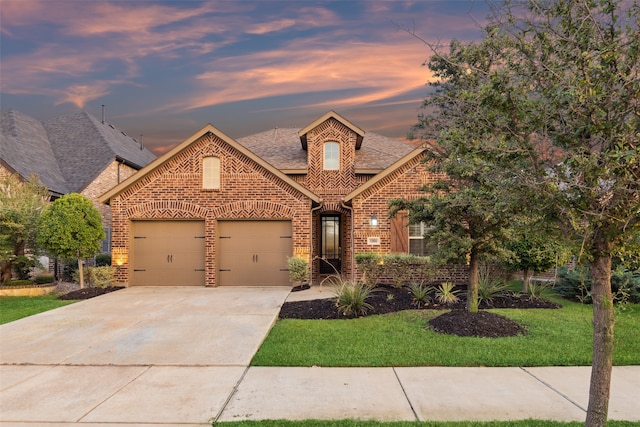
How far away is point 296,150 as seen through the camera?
1775 centimetres

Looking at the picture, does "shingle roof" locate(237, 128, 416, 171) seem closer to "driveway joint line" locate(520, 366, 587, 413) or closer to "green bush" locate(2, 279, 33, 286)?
"green bush" locate(2, 279, 33, 286)

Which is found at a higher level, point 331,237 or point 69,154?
point 69,154

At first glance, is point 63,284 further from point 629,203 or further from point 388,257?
point 629,203

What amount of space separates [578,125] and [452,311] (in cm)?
625

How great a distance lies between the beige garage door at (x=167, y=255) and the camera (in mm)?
13781

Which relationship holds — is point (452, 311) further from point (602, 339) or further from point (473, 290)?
point (602, 339)

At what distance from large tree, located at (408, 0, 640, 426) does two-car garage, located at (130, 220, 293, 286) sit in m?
11.2

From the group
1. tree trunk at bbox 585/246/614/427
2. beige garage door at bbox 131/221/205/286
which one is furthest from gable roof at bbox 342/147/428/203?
tree trunk at bbox 585/246/614/427

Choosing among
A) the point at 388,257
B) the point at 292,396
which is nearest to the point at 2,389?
the point at 292,396

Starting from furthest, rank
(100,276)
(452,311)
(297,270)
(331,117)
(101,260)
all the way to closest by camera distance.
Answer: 1. (331,117)
2. (101,260)
3. (297,270)
4. (100,276)
5. (452,311)

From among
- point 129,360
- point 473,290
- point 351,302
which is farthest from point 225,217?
point 473,290

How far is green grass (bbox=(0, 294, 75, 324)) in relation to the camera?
920 cm

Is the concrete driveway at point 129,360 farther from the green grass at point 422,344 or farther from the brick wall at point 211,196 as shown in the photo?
the brick wall at point 211,196

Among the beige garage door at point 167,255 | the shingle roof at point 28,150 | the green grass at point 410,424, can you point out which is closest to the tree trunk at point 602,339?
the green grass at point 410,424
